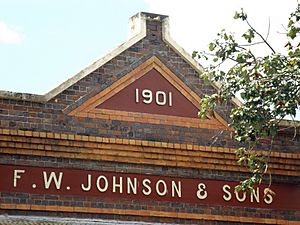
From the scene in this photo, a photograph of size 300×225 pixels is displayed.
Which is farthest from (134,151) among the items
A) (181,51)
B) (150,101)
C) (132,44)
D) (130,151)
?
(181,51)

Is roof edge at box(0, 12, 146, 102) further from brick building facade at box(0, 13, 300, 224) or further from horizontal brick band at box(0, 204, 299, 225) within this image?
horizontal brick band at box(0, 204, 299, 225)

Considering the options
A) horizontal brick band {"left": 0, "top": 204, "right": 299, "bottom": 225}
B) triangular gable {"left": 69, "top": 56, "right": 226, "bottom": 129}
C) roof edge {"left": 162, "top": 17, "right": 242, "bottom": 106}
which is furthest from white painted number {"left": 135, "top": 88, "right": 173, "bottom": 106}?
horizontal brick band {"left": 0, "top": 204, "right": 299, "bottom": 225}

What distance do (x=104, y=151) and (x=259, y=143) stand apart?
12.3ft

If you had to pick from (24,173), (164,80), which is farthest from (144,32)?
(24,173)

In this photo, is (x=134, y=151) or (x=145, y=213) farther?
(x=134, y=151)

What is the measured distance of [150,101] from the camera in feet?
63.6

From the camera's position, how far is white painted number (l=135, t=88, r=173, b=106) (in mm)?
19312

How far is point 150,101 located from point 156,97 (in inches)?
7.6

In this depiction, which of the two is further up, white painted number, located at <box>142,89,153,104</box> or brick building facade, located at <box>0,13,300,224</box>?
white painted number, located at <box>142,89,153,104</box>

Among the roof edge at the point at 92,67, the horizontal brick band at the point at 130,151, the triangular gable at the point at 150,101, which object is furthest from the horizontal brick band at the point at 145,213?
the roof edge at the point at 92,67

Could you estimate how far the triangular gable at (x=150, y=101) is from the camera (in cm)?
1895

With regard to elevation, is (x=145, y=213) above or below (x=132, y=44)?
below

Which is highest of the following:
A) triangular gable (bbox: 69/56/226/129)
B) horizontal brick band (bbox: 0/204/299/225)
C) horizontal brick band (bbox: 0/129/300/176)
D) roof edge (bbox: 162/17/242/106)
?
roof edge (bbox: 162/17/242/106)

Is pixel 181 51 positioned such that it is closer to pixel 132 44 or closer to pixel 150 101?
pixel 132 44
